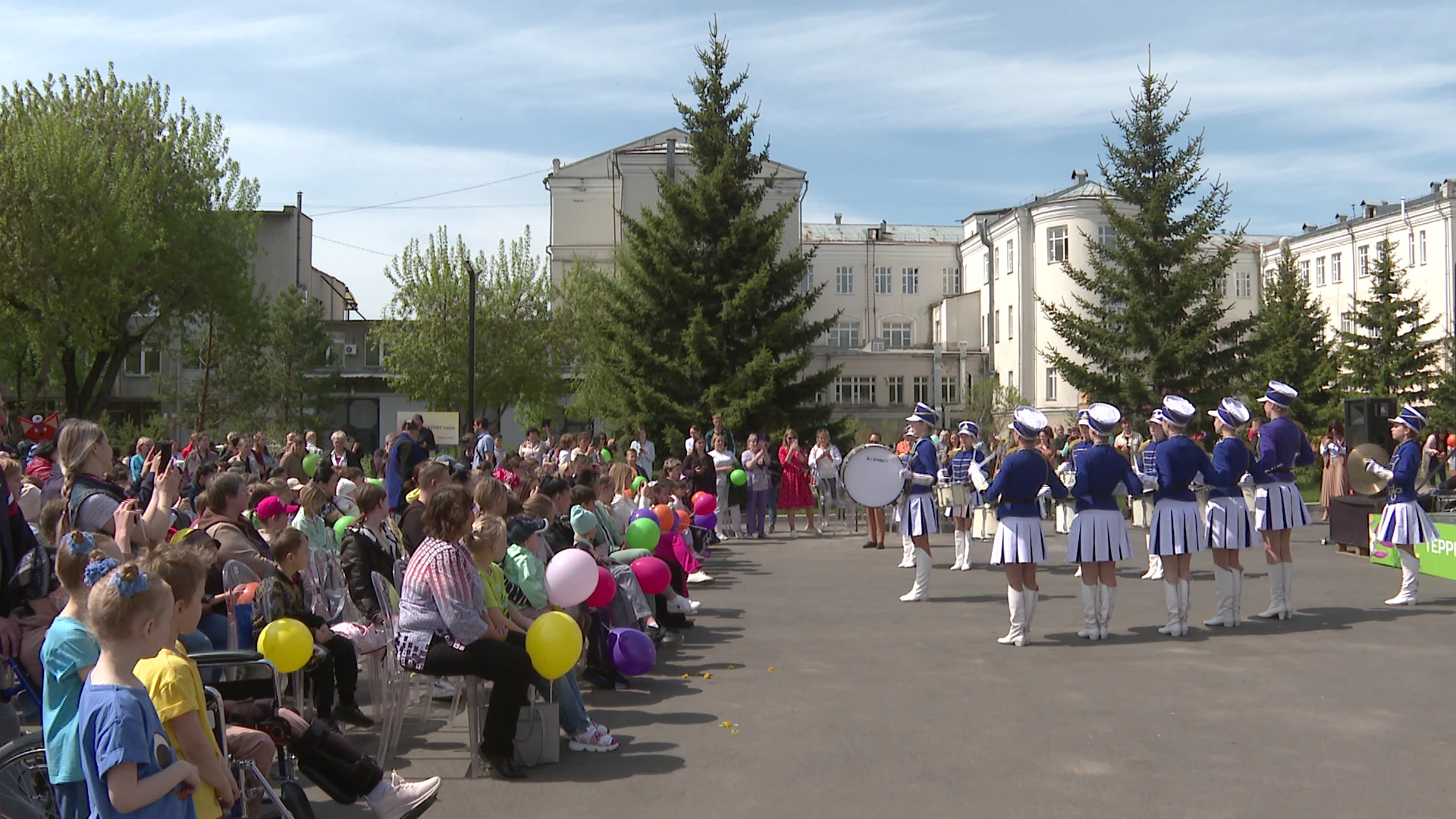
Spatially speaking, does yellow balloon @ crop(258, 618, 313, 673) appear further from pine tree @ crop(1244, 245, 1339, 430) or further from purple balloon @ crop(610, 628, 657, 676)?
pine tree @ crop(1244, 245, 1339, 430)

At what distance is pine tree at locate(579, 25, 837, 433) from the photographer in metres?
33.5

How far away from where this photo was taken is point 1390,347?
4450 centimetres

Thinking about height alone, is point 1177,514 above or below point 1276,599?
above

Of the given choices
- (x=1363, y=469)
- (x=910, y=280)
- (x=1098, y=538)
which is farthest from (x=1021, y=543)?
(x=910, y=280)

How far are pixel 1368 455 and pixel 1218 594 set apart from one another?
15.7ft

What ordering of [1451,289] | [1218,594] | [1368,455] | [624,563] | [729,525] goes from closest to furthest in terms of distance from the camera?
[624,563]
[1218,594]
[1368,455]
[729,525]
[1451,289]

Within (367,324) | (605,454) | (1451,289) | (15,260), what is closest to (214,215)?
(15,260)

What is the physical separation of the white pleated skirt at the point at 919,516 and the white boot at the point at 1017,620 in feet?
9.72

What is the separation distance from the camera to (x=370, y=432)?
60.6 m

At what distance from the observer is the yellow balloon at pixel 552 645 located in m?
6.79

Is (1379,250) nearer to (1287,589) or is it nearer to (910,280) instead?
(910,280)

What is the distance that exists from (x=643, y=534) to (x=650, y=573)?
122 cm

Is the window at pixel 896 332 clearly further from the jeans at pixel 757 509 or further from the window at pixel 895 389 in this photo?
the jeans at pixel 757 509

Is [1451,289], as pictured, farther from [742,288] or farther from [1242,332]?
[742,288]
